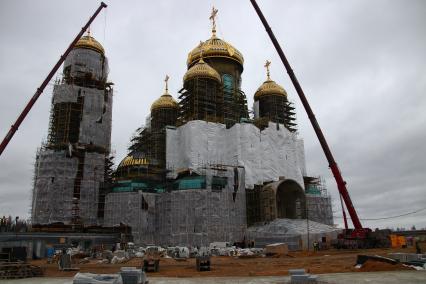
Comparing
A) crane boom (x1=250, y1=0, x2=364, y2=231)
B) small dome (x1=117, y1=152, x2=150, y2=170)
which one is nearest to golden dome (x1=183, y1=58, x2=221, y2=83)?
crane boom (x1=250, y1=0, x2=364, y2=231)

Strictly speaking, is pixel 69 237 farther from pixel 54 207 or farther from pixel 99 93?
pixel 99 93

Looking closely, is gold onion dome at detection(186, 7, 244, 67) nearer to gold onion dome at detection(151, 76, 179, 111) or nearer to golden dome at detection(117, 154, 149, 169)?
gold onion dome at detection(151, 76, 179, 111)

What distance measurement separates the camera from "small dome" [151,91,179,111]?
59.2 meters

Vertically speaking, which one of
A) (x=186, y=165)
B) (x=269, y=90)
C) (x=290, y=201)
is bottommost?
(x=290, y=201)

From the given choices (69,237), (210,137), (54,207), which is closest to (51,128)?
(54,207)

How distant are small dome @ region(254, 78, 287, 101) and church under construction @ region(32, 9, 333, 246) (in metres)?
0.17

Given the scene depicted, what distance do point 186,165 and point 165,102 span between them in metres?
14.9

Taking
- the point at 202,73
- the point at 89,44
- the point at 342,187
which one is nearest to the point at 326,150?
the point at 342,187

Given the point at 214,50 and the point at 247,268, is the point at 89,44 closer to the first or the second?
the point at 214,50

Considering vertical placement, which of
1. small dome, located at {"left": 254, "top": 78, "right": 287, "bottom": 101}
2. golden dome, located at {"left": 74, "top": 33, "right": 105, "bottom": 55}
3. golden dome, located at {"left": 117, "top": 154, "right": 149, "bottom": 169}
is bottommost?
golden dome, located at {"left": 117, "top": 154, "right": 149, "bottom": 169}

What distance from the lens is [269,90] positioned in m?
58.1

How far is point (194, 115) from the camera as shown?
49.9m

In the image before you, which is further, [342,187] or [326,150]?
[326,150]

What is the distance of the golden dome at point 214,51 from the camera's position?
189 feet
